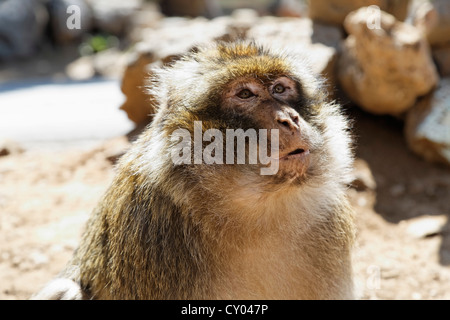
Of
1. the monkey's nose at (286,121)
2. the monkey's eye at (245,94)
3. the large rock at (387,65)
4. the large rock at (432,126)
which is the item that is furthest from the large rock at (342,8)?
the monkey's nose at (286,121)

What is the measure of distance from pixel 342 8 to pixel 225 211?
3.54 m

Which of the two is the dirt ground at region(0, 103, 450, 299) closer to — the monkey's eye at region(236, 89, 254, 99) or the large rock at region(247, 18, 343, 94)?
the large rock at region(247, 18, 343, 94)

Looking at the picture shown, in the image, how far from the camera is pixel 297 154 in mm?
2000

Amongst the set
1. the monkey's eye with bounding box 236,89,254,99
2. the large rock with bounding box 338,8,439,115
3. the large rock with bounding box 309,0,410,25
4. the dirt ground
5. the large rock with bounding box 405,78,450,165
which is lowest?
the dirt ground

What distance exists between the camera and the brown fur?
7.06 ft

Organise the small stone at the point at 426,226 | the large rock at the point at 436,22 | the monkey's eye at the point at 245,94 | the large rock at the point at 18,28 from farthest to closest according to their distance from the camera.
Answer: the large rock at the point at 18,28 < the large rock at the point at 436,22 < the small stone at the point at 426,226 < the monkey's eye at the point at 245,94

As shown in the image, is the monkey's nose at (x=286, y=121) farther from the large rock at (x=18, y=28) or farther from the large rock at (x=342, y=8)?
the large rock at (x=18, y=28)

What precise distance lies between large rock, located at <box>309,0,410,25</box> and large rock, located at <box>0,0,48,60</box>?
27.1 feet

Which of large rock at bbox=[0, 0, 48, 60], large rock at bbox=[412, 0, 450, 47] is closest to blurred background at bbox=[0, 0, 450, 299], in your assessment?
large rock at bbox=[412, 0, 450, 47]

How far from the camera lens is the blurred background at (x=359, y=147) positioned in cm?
367

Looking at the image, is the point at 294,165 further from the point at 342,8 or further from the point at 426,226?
the point at 342,8

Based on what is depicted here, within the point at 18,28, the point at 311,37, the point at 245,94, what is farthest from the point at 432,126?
the point at 18,28
